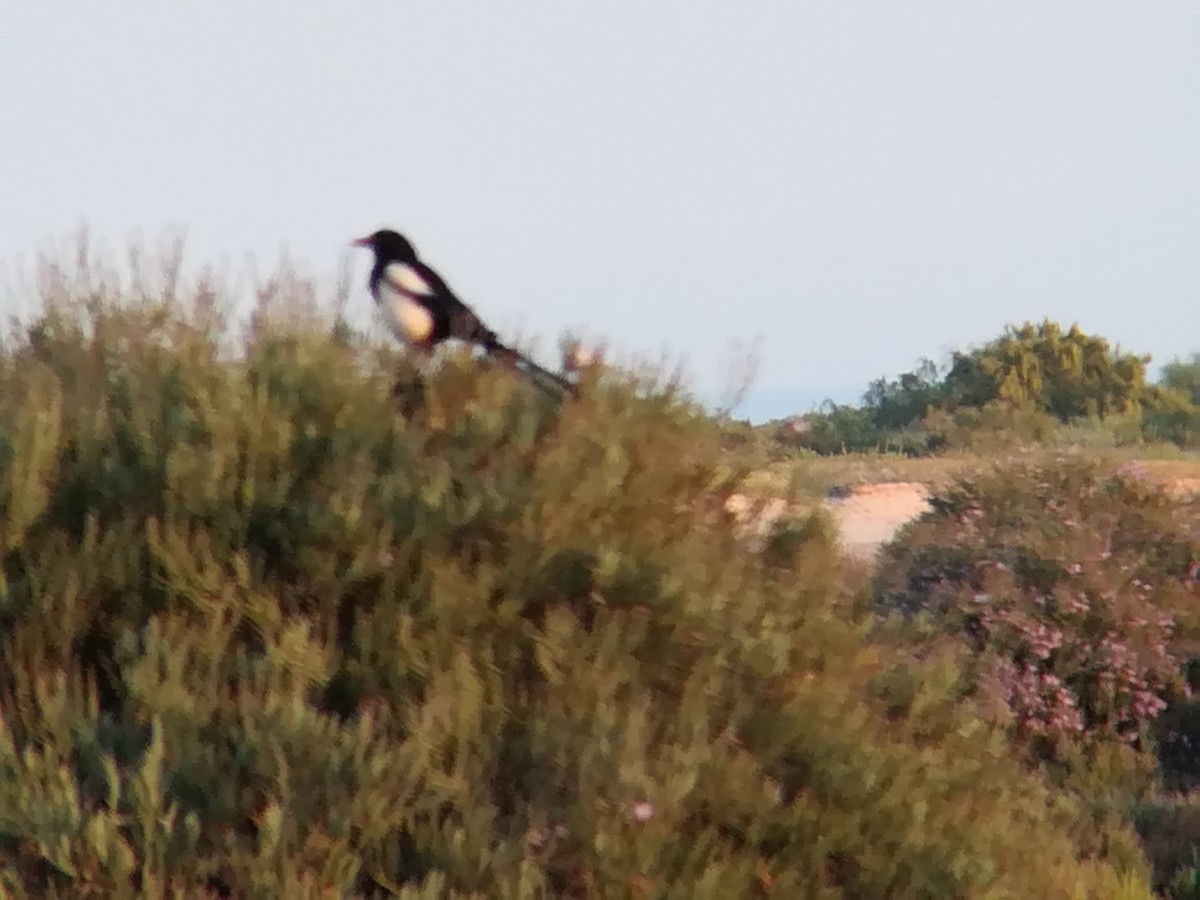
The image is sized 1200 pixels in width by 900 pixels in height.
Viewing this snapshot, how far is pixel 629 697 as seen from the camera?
10.6 ft

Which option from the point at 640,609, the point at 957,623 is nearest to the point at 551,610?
the point at 640,609

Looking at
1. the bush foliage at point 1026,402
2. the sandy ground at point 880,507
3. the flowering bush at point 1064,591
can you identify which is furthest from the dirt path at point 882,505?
the bush foliage at point 1026,402

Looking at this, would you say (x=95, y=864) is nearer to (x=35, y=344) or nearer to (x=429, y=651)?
(x=429, y=651)

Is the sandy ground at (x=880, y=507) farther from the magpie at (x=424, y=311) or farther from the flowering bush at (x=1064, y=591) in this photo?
the magpie at (x=424, y=311)

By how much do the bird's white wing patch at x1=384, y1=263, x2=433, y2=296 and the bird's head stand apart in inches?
8.7

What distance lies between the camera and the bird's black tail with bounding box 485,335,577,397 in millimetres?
4109

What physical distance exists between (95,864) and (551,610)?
1.27m

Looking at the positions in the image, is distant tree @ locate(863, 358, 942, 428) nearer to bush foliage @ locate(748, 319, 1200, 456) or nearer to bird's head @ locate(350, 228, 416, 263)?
bush foliage @ locate(748, 319, 1200, 456)

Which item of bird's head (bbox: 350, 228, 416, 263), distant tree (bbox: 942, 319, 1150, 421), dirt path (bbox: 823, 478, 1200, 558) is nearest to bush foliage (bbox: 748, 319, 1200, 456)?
distant tree (bbox: 942, 319, 1150, 421)

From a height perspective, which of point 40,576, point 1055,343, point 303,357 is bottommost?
point 40,576

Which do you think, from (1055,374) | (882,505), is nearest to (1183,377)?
(1055,374)

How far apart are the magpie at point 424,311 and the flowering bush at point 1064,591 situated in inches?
163

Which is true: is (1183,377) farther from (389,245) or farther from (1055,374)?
(389,245)

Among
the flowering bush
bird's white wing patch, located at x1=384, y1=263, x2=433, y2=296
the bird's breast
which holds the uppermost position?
bird's white wing patch, located at x1=384, y1=263, x2=433, y2=296
